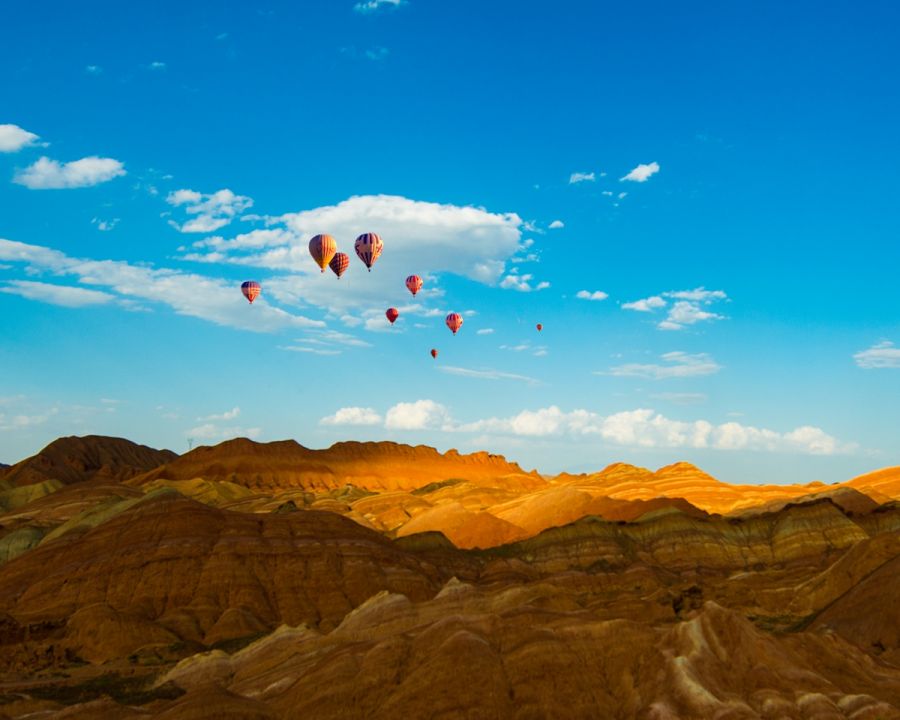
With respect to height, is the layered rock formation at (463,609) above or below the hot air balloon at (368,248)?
below

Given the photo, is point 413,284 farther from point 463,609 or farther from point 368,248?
point 463,609

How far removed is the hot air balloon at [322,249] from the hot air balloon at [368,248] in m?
3.03

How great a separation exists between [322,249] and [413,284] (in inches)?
890

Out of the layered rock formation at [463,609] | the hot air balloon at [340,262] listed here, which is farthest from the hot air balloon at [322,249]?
the layered rock formation at [463,609]

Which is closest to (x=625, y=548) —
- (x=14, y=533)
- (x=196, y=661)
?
(x=196, y=661)

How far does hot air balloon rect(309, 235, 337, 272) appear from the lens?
325 ft

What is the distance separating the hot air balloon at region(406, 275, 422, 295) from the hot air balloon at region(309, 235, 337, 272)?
68.4 feet

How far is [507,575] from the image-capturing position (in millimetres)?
85688

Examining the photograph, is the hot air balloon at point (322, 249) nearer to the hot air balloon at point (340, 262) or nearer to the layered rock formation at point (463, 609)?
the hot air balloon at point (340, 262)

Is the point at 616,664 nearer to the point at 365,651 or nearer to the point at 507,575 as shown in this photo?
the point at 365,651

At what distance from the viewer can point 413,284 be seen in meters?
119

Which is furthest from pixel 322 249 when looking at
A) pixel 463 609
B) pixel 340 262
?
pixel 463 609

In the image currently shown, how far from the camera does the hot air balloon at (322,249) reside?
99062mm

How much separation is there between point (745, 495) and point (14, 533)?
110m
